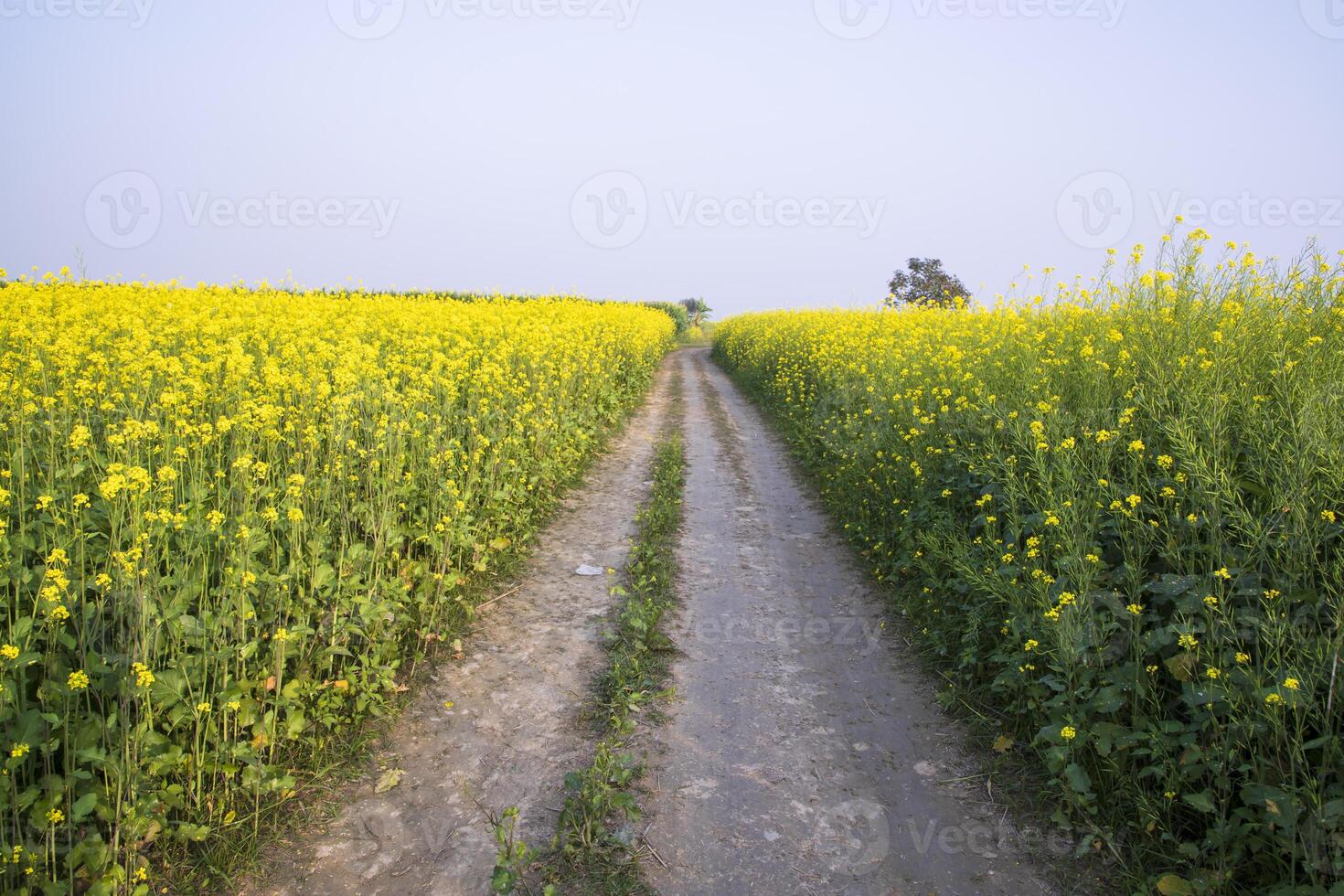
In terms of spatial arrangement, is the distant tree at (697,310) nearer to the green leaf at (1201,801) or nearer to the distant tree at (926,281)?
the distant tree at (926,281)

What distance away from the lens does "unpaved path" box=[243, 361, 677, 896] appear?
2957 mm

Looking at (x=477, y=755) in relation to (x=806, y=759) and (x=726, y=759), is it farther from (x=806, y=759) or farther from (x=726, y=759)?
(x=806, y=759)

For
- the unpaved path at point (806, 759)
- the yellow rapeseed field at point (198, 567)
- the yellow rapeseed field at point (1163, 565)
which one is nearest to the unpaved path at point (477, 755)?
the yellow rapeseed field at point (198, 567)

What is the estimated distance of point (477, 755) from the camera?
12.2ft

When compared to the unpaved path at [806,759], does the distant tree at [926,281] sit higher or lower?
higher

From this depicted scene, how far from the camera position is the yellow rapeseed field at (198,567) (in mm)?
2701

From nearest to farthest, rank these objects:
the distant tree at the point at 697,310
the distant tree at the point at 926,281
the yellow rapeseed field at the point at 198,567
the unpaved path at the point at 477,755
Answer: the yellow rapeseed field at the point at 198,567
the unpaved path at the point at 477,755
the distant tree at the point at 926,281
the distant tree at the point at 697,310

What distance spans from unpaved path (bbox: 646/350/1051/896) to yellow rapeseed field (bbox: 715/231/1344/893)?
38cm

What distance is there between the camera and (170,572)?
11.1 feet

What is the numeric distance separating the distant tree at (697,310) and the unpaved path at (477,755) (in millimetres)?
53596

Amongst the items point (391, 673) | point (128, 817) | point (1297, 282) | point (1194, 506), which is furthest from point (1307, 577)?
point (128, 817)

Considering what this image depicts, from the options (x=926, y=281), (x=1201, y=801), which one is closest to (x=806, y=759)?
(x=1201, y=801)

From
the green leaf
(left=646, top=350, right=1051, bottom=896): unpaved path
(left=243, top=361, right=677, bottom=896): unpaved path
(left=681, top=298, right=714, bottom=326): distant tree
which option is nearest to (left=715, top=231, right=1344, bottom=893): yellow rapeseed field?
the green leaf

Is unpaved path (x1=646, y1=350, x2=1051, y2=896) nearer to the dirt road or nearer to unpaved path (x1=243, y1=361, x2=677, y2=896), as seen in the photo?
the dirt road
